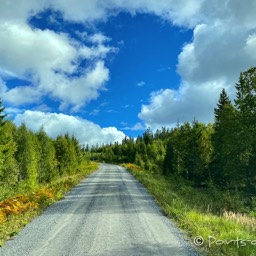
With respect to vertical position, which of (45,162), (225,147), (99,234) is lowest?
(99,234)

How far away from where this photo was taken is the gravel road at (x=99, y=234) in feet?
28.9

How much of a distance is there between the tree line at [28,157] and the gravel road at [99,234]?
2465cm

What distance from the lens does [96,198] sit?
20.3 meters

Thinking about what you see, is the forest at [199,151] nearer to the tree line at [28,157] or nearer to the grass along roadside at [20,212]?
the tree line at [28,157]

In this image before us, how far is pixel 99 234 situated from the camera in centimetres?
1067

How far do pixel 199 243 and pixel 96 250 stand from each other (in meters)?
2.99

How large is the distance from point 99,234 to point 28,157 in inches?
1725

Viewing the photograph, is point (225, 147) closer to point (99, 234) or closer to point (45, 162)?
point (99, 234)

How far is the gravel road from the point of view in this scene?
8.82m

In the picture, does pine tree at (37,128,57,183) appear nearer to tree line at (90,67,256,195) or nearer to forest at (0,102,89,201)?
forest at (0,102,89,201)

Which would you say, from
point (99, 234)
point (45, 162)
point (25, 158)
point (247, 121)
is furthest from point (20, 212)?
point (45, 162)

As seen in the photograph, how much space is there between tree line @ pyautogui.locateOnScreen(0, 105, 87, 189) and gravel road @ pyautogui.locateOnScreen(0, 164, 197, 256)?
24651mm

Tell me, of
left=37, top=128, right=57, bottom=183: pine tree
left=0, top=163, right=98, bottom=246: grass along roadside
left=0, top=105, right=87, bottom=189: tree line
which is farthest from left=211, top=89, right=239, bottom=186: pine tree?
left=37, top=128, right=57, bottom=183: pine tree

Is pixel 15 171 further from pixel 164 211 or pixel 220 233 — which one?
pixel 220 233
